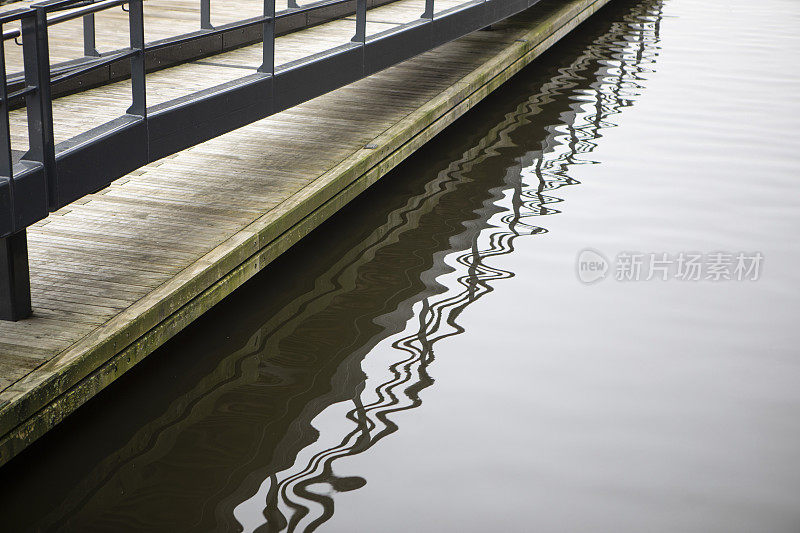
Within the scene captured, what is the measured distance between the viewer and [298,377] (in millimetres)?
5125

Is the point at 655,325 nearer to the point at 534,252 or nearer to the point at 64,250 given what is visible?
the point at 534,252

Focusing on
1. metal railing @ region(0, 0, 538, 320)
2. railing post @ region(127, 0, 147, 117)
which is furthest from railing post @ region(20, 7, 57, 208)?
railing post @ region(127, 0, 147, 117)

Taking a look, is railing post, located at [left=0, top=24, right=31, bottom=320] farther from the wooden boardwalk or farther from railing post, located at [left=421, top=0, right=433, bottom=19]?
railing post, located at [left=421, top=0, right=433, bottom=19]

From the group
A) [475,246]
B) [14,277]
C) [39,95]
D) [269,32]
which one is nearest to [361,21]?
[269,32]

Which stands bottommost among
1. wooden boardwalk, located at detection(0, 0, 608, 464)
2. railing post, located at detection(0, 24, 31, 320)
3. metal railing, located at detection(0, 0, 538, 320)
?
wooden boardwalk, located at detection(0, 0, 608, 464)

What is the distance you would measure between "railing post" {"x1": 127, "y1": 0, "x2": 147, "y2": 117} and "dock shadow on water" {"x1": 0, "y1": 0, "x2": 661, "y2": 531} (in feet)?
4.09

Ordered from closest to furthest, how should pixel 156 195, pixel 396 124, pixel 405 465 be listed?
pixel 405 465 < pixel 156 195 < pixel 396 124

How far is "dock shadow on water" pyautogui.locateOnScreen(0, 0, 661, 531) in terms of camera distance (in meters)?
4.07

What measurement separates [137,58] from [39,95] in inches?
29.5

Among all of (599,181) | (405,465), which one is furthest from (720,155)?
(405,465)

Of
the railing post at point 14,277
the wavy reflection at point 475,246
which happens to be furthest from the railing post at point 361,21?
the railing post at point 14,277

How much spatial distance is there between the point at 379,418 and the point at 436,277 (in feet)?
6.08

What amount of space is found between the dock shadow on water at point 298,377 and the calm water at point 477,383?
0.01 metres

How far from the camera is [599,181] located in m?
8.49
